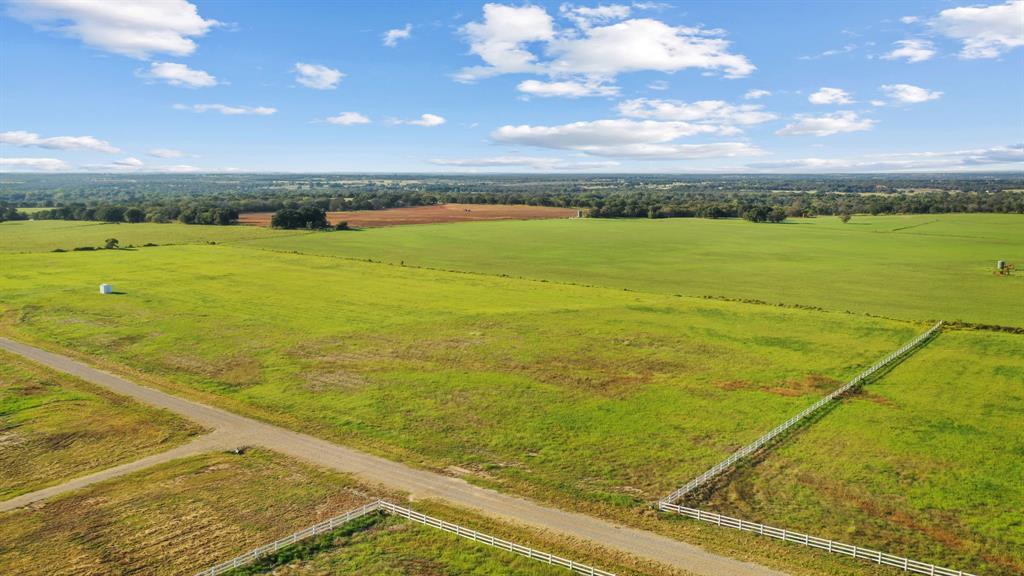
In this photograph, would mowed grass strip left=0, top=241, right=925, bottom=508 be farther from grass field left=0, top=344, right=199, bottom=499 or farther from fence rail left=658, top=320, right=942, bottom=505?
grass field left=0, top=344, right=199, bottom=499

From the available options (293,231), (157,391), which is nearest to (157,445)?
(157,391)

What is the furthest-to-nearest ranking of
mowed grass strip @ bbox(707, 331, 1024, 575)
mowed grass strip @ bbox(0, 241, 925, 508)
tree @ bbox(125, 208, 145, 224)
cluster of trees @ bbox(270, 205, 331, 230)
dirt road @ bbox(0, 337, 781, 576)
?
tree @ bbox(125, 208, 145, 224), cluster of trees @ bbox(270, 205, 331, 230), mowed grass strip @ bbox(0, 241, 925, 508), mowed grass strip @ bbox(707, 331, 1024, 575), dirt road @ bbox(0, 337, 781, 576)

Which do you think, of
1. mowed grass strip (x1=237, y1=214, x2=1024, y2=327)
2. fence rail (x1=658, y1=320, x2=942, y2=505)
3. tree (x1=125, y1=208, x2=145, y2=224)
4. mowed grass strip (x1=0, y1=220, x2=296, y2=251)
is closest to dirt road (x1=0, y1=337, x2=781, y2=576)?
fence rail (x1=658, y1=320, x2=942, y2=505)

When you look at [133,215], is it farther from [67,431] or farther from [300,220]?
[67,431]

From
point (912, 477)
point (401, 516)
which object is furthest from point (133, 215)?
point (912, 477)

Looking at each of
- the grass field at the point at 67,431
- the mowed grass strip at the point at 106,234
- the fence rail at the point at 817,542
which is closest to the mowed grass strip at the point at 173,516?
the grass field at the point at 67,431

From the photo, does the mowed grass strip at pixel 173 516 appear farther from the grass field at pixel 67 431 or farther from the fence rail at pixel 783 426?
the fence rail at pixel 783 426
